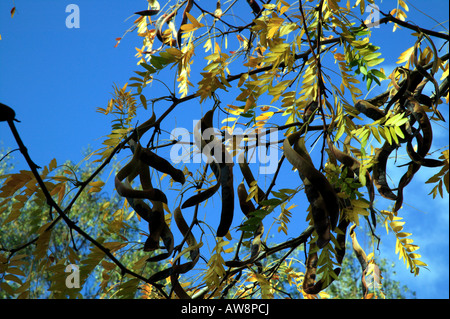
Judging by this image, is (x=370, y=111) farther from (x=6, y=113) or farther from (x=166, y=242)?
(x=6, y=113)

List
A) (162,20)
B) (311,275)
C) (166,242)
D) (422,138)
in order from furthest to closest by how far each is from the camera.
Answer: (162,20)
(311,275)
(422,138)
(166,242)

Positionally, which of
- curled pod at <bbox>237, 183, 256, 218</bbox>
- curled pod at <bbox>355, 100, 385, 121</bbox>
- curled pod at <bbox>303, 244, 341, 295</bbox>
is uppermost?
curled pod at <bbox>355, 100, 385, 121</bbox>

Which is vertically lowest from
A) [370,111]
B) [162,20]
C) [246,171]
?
[246,171]

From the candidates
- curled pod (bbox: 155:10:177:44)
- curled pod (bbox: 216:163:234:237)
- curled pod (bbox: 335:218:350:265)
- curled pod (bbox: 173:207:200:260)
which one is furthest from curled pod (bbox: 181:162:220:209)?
curled pod (bbox: 155:10:177:44)

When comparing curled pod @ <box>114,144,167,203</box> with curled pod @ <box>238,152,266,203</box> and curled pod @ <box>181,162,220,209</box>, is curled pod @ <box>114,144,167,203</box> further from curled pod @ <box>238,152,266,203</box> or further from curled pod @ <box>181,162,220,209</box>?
curled pod @ <box>238,152,266,203</box>

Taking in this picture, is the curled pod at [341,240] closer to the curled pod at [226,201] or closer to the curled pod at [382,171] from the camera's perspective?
the curled pod at [382,171]

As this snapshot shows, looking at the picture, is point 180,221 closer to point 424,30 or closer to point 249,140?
point 249,140

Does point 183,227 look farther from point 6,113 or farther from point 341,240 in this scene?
point 6,113

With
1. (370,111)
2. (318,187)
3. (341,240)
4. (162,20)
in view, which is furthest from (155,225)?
(162,20)

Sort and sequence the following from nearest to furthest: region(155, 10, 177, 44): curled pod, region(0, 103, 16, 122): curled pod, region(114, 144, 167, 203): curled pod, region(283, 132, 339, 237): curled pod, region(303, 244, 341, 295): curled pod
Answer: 1. region(0, 103, 16, 122): curled pod
2. region(283, 132, 339, 237): curled pod
3. region(114, 144, 167, 203): curled pod
4. region(303, 244, 341, 295): curled pod
5. region(155, 10, 177, 44): curled pod

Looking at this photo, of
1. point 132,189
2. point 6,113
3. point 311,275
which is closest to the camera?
point 6,113

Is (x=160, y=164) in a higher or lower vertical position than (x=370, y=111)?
lower

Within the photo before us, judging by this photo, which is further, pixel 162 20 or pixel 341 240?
pixel 162 20
